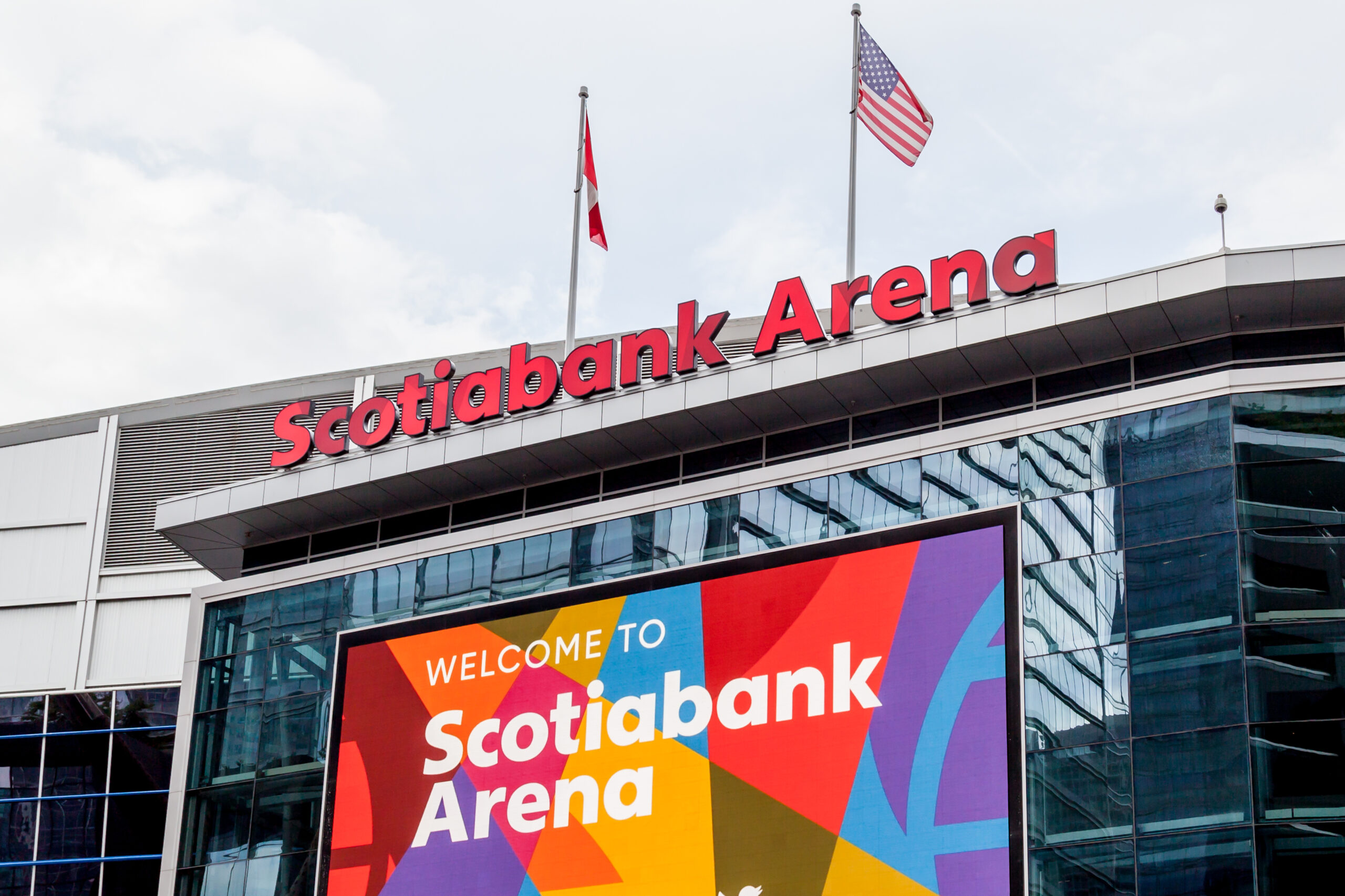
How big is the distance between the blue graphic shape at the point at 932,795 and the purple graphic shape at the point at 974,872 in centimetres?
13

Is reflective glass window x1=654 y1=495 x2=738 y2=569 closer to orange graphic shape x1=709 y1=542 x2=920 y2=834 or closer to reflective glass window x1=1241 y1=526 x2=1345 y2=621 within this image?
orange graphic shape x1=709 y1=542 x2=920 y2=834

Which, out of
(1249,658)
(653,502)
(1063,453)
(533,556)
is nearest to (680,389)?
(653,502)

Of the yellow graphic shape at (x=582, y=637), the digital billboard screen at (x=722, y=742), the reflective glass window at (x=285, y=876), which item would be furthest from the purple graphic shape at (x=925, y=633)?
the reflective glass window at (x=285, y=876)

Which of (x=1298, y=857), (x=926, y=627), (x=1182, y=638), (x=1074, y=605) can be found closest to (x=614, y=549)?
(x=926, y=627)

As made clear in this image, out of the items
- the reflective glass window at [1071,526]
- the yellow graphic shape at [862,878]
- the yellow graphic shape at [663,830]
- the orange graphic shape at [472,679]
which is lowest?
the yellow graphic shape at [862,878]

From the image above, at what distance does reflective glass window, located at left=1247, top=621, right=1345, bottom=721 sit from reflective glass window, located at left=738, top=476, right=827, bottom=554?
11481 mm

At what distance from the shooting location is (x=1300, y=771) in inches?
1452

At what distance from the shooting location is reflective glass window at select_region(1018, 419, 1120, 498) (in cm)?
4159

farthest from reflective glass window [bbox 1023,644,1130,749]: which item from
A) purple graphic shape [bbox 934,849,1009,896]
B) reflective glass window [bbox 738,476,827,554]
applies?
reflective glass window [bbox 738,476,827,554]

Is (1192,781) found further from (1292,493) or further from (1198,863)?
(1292,493)

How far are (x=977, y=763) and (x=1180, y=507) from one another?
7456 millimetres

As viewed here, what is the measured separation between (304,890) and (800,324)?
20.8m

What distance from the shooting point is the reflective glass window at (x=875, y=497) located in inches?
1738

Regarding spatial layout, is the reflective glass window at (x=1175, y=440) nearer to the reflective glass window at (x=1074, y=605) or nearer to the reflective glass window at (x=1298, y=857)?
the reflective glass window at (x=1074, y=605)
